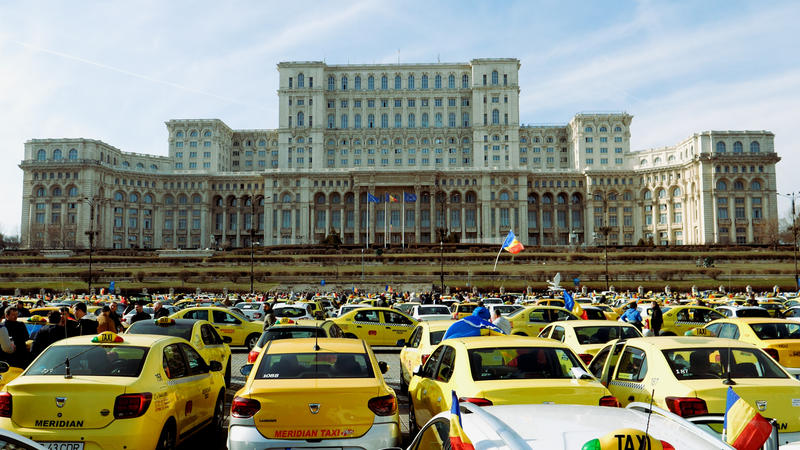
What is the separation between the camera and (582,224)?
116625 mm

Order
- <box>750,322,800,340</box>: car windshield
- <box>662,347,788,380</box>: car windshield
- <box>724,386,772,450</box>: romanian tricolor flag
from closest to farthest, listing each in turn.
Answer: <box>724,386,772,450</box>: romanian tricolor flag < <box>662,347,788,380</box>: car windshield < <box>750,322,800,340</box>: car windshield

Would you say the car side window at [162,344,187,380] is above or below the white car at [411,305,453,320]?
above

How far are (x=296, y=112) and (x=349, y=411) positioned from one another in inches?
4597

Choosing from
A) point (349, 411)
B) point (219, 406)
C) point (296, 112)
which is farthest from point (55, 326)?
point (296, 112)

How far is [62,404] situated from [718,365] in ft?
25.9

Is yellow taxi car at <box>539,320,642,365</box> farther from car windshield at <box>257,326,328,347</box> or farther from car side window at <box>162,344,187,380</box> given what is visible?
car side window at <box>162,344,187,380</box>

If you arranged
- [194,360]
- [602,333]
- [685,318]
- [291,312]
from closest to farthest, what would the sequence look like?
[194,360] < [602,333] < [685,318] < [291,312]

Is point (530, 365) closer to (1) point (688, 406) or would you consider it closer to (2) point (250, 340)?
(1) point (688, 406)

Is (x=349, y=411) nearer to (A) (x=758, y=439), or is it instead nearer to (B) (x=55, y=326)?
(A) (x=758, y=439)

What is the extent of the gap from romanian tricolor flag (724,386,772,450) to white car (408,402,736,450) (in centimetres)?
15

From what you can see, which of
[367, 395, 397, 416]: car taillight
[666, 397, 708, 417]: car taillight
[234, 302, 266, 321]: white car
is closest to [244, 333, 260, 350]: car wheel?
[234, 302, 266, 321]: white car

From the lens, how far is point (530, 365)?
753 cm

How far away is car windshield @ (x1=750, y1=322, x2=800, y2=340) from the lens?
12203 mm

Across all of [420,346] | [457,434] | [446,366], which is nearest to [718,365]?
[446,366]
